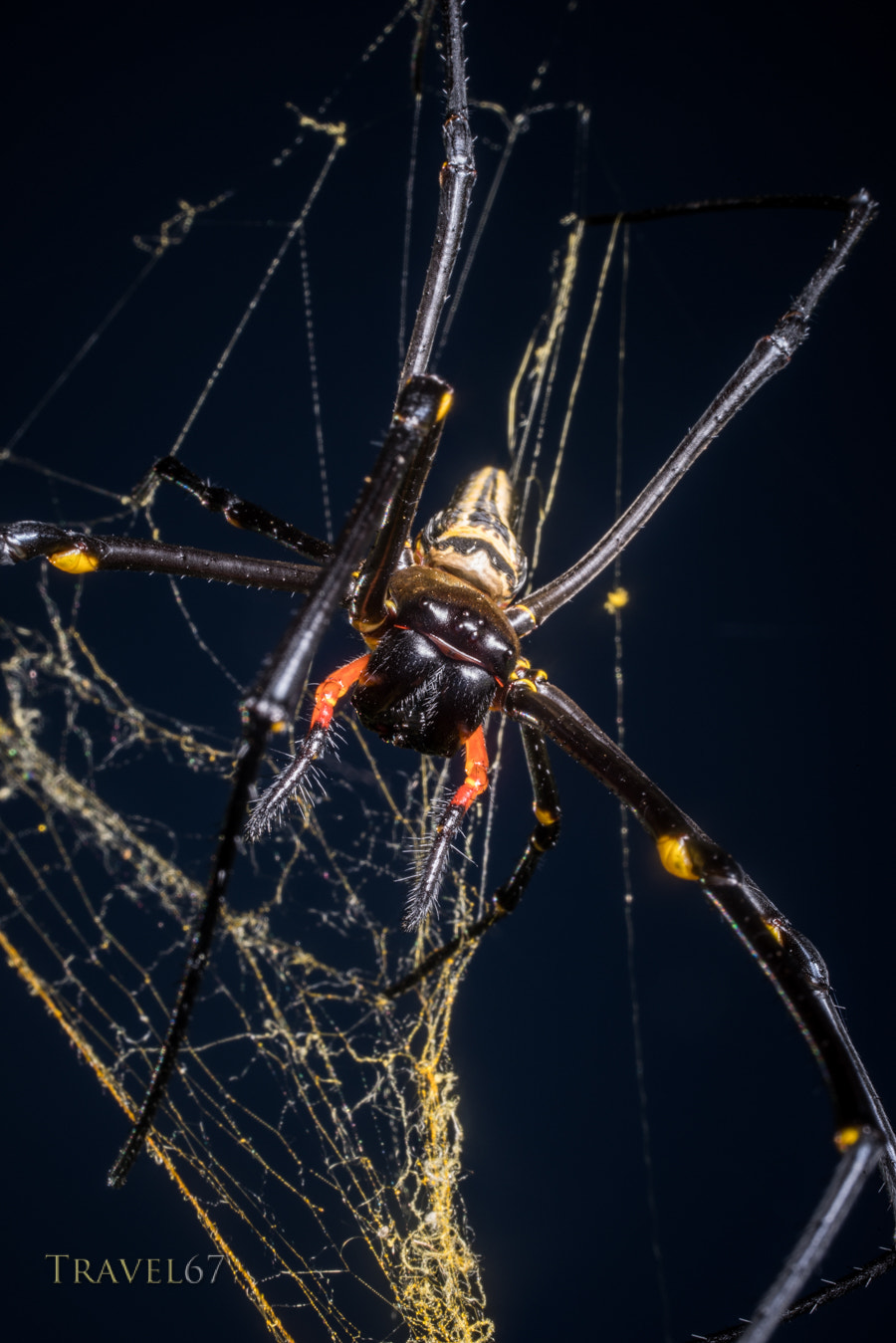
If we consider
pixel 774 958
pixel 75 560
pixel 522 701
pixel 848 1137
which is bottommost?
pixel 848 1137

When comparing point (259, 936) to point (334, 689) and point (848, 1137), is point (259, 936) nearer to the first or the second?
point (334, 689)

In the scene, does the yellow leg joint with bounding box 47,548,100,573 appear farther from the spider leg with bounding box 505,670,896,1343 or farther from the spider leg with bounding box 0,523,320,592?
the spider leg with bounding box 505,670,896,1343

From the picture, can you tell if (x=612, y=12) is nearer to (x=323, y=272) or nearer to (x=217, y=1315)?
(x=323, y=272)

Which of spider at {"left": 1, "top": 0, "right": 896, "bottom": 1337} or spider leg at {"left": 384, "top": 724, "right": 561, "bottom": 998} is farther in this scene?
spider leg at {"left": 384, "top": 724, "right": 561, "bottom": 998}

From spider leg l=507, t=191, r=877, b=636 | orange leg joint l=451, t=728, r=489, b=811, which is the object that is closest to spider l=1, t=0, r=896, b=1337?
orange leg joint l=451, t=728, r=489, b=811

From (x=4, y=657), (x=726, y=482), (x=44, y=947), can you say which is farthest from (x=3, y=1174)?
(x=726, y=482)

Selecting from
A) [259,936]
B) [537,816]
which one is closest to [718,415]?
[537,816]
